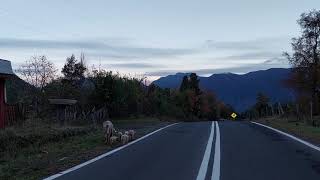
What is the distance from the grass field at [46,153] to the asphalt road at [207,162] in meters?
0.74

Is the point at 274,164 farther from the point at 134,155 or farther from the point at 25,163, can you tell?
the point at 25,163

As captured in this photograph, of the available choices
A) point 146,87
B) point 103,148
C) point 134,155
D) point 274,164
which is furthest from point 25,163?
point 146,87

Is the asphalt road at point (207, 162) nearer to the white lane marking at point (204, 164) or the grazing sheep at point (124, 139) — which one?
the white lane marking at point (204, 164)

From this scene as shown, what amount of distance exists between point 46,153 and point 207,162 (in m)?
6.00

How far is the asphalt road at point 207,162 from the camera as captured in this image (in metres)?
12.6

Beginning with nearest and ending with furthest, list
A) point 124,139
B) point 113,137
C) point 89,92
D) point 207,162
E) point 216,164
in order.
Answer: point 216,164
point 207,162
point 113,137
point 124,139
point 89,92

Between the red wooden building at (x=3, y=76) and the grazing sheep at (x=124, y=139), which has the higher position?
the red wooden building at (x=3, y=76)

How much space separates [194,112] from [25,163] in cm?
8117

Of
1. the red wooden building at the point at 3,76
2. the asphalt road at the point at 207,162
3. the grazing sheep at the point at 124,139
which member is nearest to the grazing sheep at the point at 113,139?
the grazing sheep at the point at 124,139

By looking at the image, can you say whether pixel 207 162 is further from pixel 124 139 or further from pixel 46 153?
pixel 124 139

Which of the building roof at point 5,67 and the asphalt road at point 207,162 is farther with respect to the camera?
the building roof at point 5,67

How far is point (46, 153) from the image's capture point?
1858 cm

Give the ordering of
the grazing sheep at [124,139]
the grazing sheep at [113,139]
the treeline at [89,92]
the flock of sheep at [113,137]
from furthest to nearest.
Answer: the treeline at [89,92]
the grazing sheep at [124,139]
the flock of sheep at [113,137]
the grazing sheep at [113,139]

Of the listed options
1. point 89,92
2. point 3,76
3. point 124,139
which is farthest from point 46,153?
point 89,92
